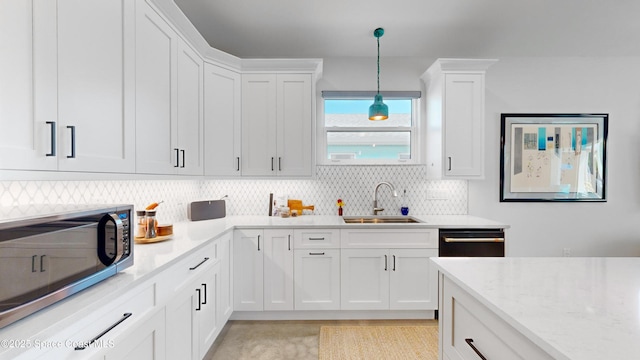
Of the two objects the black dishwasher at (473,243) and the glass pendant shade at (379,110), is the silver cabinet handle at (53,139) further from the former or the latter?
the black dishwasher at (473,243)

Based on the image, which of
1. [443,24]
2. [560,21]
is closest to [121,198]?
[443,24]

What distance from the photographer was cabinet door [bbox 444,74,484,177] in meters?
2.86

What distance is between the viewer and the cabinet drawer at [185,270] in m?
1.43

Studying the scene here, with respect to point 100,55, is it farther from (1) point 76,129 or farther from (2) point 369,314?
(2) point 369,314

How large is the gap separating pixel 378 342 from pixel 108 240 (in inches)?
82.5

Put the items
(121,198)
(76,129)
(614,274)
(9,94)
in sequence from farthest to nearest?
(121,198) → (76,129) → (614,274) → (9,94)

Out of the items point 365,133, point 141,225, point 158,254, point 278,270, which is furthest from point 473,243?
point 141,225

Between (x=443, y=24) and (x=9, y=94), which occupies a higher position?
(x=443, y=24)

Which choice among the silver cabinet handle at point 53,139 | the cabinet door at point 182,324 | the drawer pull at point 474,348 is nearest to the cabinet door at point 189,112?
the cabinet door at point 182,324

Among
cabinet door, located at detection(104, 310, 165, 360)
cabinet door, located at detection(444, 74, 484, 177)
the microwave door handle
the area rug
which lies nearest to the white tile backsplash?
cabinet door, located at detection(444, 74, 484, 177)

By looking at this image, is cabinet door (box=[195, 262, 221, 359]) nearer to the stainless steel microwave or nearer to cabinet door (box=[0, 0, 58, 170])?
the stainless steel microwave

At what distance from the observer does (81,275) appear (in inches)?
39.7

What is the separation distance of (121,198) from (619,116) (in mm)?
4927

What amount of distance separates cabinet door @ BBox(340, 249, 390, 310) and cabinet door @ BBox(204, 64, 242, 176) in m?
1.37
